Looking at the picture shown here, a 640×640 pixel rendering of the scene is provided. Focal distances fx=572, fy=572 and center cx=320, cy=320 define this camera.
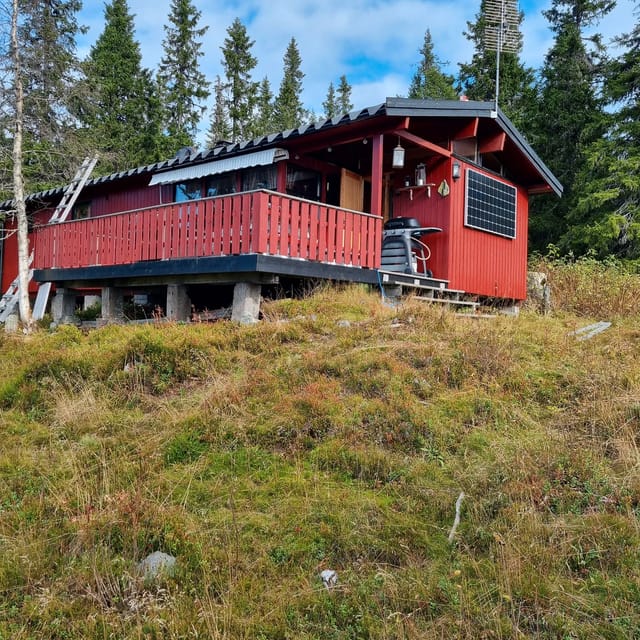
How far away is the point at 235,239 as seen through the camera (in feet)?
26.4

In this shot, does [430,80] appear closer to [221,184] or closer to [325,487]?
[221,184]

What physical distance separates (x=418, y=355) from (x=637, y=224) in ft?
47.8

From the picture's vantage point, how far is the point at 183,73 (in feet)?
98.7

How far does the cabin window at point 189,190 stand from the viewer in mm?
12758

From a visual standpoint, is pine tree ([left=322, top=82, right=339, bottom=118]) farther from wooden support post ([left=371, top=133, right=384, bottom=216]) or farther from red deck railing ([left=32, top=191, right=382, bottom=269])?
wooden support post ([left=371, top=133, right=384, bottom=216])

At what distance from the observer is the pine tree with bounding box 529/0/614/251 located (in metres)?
20.5

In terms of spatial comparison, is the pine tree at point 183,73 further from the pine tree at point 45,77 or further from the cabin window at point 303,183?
the cabin window at point 303,183

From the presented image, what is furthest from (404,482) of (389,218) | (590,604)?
(389,218)

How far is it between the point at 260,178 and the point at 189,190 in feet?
7.80

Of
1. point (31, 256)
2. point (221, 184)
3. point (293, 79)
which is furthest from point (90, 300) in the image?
point (293, 79)

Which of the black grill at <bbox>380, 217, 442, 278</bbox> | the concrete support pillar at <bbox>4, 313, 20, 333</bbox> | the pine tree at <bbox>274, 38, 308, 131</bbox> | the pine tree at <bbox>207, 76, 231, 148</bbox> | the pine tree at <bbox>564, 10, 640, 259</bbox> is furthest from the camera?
the pine tree at <bbox>274, 38, 308, 131</bbox>

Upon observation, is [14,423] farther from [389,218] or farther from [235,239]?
[389,218]

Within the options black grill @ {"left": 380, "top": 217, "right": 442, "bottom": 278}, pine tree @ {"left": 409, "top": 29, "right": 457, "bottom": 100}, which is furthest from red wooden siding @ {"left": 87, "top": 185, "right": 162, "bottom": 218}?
pine tree @ {"left": 409, "top": 29, "right": 457, "bottom": 100}

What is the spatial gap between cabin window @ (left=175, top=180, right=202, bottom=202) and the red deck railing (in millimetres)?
2874
